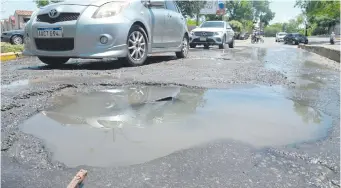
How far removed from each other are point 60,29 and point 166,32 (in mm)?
2469

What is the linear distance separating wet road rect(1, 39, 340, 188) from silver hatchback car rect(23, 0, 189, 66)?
1282 millimetres

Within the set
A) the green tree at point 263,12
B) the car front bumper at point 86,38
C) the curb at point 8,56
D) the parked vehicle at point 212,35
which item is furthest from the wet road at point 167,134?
the green tree at point 263,12

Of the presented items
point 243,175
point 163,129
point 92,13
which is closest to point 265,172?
point 243,175

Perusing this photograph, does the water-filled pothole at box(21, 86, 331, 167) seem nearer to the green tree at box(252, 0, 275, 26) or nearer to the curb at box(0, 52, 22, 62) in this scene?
the curb at box(0, 52, 22, 62)

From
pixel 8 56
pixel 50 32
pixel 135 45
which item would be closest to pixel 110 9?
pixel 135 45

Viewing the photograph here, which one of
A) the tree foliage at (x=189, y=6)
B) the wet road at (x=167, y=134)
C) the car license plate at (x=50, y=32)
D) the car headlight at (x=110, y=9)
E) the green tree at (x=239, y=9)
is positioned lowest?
the wet road at (x=167, y=134)

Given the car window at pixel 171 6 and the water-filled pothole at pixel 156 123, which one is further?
the car window at pixel 171 6

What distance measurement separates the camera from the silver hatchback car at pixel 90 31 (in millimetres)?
5215

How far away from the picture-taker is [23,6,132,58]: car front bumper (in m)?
5.19

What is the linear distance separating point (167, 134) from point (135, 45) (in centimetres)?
375

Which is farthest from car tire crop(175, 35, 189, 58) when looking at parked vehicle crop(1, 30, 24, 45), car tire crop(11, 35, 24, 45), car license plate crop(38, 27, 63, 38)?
parked vehicle crop(1, 30, 24, 45)

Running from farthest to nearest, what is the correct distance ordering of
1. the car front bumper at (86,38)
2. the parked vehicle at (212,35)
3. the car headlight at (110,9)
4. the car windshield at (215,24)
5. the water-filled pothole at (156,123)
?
1. the car windshield at (215,24)
2. the parked vehicle at (212,35)
3. the car headlight at (110,9)
4. the car front bumper at (86,38)
5. the water-filled pothole at (156,123)

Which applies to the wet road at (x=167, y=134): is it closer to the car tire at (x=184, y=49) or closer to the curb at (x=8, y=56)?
the car tire at (x=184, y=49)

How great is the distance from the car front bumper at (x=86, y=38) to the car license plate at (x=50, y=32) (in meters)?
0.05
